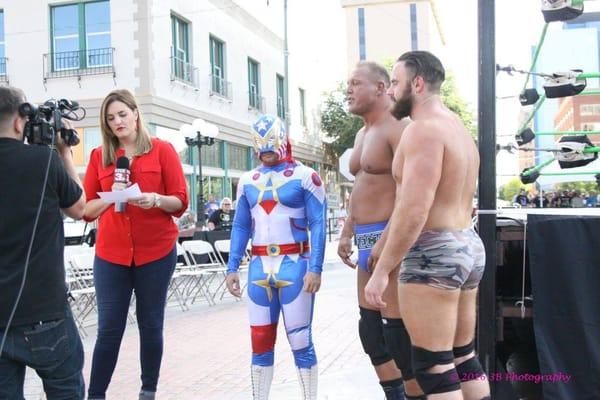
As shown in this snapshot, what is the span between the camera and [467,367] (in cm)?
319

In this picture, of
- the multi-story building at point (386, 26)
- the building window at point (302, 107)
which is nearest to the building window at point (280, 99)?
the building window at point (302, 107)

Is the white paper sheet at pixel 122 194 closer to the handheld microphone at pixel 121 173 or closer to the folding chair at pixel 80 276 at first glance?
the handheld microphone at pixel 121 173

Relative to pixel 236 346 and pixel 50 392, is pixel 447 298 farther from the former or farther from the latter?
pixel 236 346

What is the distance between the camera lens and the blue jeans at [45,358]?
2662 millimetres

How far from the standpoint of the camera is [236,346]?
6.95 meters

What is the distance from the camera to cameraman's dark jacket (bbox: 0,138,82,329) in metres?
2.65

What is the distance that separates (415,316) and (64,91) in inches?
759

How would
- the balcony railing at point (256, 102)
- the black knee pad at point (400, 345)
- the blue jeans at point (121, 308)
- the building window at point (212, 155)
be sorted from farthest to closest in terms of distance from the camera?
the balcony railing at point (256, 102), the building window at point (212, 155), the blue jeans at point (121, 308), the black knee pad at point (400, 345)

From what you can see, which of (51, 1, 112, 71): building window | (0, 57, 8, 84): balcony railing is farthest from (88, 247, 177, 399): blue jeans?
(0, 57, 8, 84): balcony railing

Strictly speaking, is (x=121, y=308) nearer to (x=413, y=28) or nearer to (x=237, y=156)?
(x=237, y=156)

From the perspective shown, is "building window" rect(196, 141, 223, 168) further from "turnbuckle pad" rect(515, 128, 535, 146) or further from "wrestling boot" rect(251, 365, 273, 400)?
"wrestling boot" rect(251, 365, 273, 400)

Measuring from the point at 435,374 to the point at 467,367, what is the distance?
0.35 meters

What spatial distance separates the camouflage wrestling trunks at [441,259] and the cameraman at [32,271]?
1488mm

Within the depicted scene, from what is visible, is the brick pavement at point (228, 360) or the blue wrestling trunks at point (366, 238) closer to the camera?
the blue wrestling trunks at point (366, 238)
